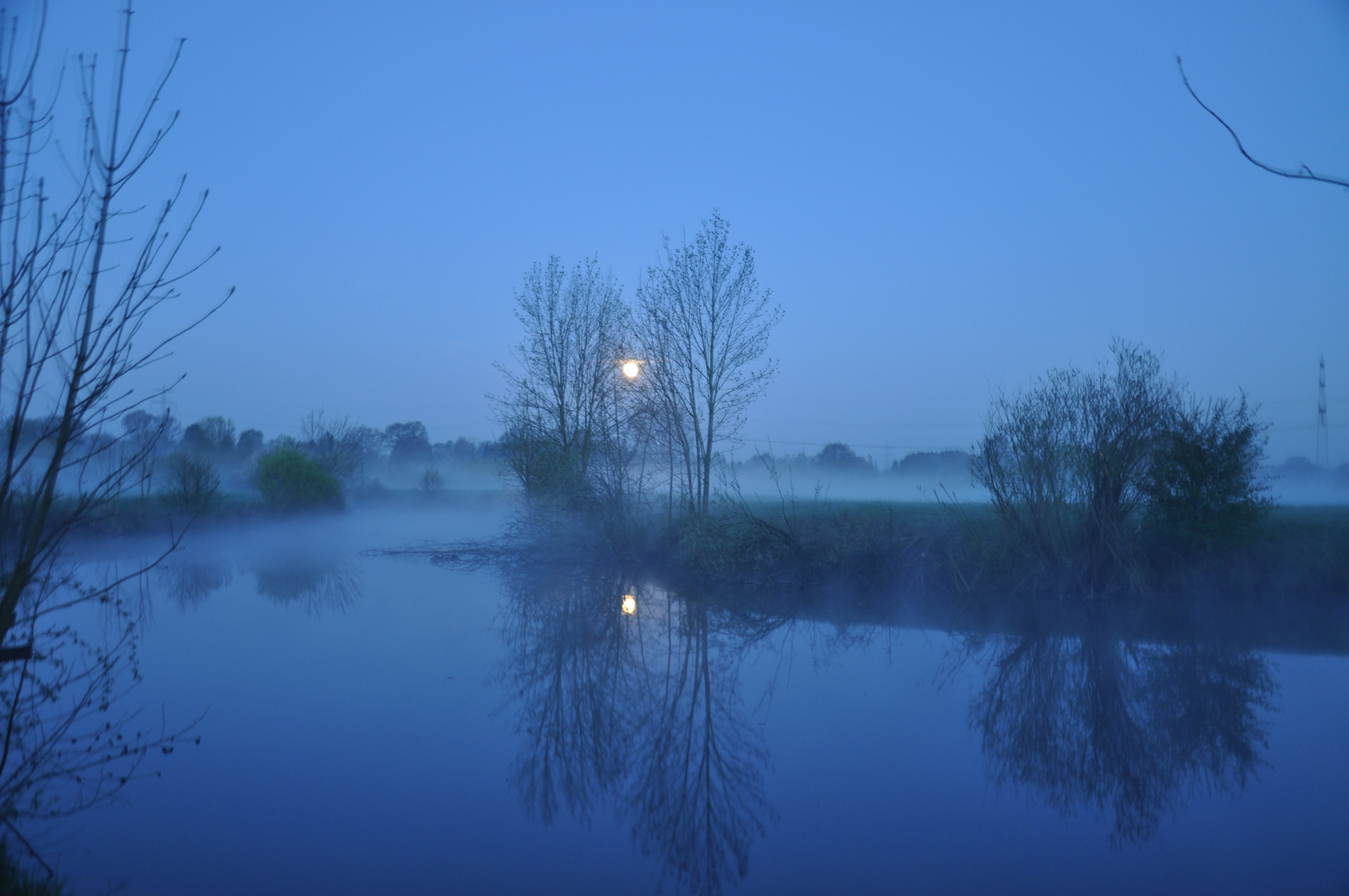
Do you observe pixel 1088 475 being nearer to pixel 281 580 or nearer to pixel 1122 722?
pixel 1122 722

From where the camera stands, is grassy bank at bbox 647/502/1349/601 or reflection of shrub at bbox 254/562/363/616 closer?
grassy bank at bbox 647/502/1349/601

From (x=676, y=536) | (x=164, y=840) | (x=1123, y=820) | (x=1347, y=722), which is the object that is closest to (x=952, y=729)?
(x=1123, y=820)

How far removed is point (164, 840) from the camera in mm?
5082

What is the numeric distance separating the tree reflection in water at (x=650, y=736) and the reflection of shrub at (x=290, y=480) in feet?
84.5

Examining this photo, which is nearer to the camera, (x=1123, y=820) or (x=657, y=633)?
(x=1123, y=820)

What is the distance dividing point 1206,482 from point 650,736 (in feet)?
43.0

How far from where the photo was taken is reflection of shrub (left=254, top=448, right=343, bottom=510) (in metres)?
34.5

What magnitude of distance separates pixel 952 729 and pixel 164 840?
622 cm

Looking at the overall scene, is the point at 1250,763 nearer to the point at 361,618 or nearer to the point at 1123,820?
the point at 1123,820

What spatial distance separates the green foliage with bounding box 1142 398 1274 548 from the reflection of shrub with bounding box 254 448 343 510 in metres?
31.7

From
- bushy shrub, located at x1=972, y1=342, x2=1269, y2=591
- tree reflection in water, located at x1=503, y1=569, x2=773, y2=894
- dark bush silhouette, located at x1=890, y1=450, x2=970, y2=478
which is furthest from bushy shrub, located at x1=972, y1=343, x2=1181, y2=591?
dark bush silhouette, located at x1=890, y1=450, x2=970, y2=478

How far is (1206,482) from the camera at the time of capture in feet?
49.9

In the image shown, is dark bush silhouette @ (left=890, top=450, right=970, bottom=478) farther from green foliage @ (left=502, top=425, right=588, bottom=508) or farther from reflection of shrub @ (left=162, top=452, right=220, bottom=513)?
reflection of shrub @ (left=162, top=452, right=220, bottom=513)

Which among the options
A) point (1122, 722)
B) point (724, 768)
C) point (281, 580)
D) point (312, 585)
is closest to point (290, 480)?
point (281, 580)
